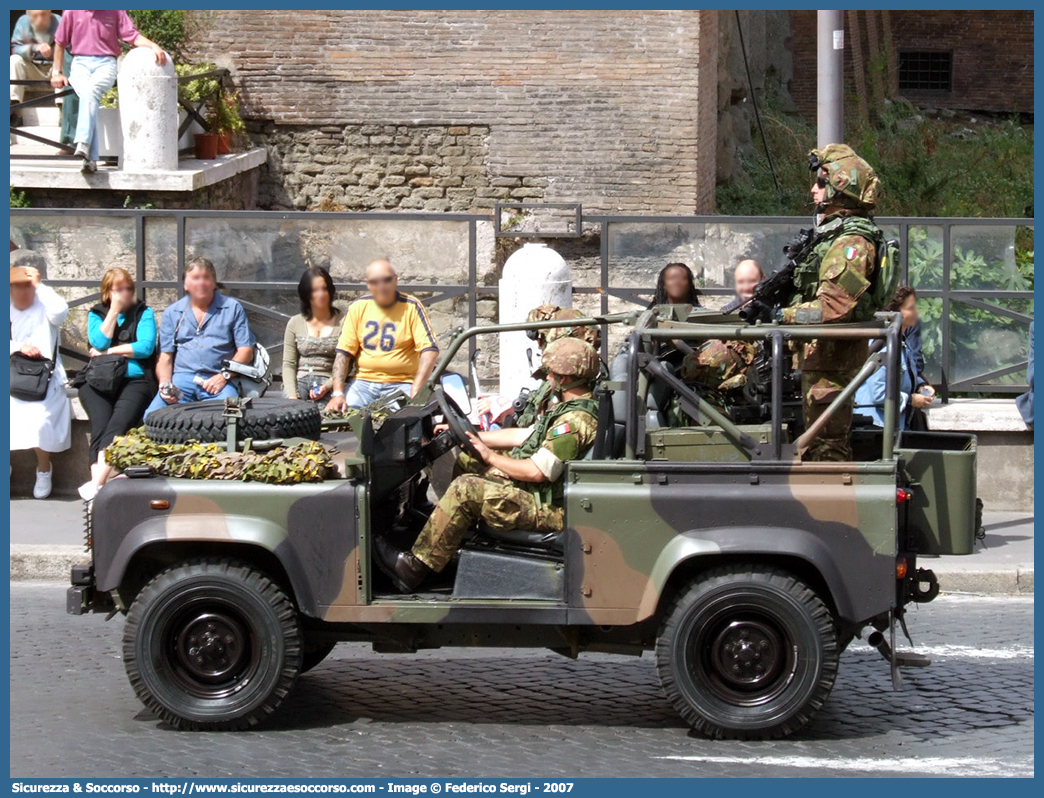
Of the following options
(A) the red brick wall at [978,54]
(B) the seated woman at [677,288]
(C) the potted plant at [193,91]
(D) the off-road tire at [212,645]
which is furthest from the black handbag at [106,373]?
(A) the red brick wall at [978,54]

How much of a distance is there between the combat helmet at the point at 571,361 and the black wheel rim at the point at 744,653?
115 cm

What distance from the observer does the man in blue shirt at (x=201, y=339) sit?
10.3 metres

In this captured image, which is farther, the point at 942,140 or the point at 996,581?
the point at 942,140

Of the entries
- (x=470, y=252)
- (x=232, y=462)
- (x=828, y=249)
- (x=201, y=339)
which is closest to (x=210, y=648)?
(x=232, y=462)

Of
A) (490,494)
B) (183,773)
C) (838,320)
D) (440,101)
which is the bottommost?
(183,773)

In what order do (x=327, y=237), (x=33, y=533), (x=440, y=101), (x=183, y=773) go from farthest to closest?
(x=440, y=101)
(x=327, y=237)
(x=33, y=533)
(x=183, y=773)

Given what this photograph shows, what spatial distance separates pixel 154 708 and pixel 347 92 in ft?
42.0

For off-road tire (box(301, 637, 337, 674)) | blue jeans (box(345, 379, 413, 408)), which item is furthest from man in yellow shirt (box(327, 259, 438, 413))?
off-road tire (box(301, 637, 337, 674))

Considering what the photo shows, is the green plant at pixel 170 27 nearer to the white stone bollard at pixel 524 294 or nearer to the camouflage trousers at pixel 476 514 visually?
the white stone bollard at pixel 524 294

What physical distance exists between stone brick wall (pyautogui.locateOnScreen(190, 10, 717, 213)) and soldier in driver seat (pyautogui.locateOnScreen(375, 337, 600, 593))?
11.6m

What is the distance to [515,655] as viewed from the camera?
7.89 meters

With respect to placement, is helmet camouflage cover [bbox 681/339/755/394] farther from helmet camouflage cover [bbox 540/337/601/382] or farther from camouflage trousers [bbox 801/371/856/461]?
helmet camouflage cover [bbox 540/337/601/382]

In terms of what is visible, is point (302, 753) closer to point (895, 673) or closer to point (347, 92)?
point (895, 673)

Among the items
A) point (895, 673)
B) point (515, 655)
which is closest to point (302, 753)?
point (515, 655)
